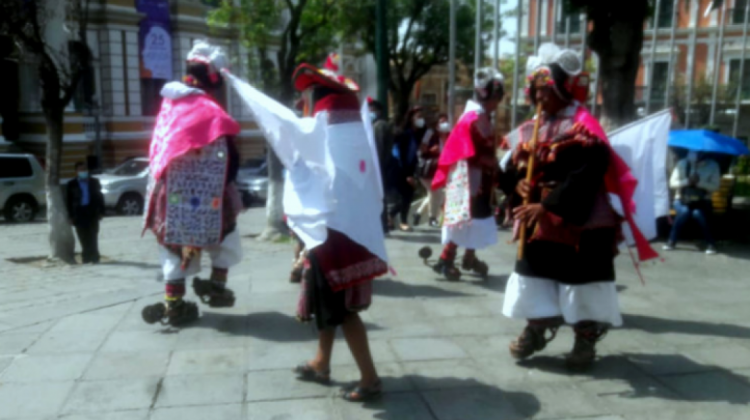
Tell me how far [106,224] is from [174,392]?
37.5 feet

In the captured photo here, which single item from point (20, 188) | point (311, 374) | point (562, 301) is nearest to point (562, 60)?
point (562, 301)

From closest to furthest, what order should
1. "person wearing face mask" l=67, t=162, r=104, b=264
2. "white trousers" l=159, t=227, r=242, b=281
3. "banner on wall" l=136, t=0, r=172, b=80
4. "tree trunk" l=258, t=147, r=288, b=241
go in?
1. "white trousers" l=159, t=227, r=242, b=281
2. "person wearing face mask" l=67, t=162, r=104, b=264
3. "tree trunk" l=258, t=147, r=288, b=241
4. "banner on wall" l=136, t=0, r=172, b=80

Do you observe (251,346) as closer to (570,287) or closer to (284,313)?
(284,313)

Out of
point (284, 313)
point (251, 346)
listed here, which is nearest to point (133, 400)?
point (251, 346)

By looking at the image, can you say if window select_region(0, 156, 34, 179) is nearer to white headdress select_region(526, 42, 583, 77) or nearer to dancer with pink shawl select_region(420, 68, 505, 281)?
dancer with pink shawl select_region(420, 68, 505, 281)

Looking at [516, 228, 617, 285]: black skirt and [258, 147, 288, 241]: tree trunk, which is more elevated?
[516, 228, 617, 285]: black skirt

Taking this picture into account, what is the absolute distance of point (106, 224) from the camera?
49.1 ft

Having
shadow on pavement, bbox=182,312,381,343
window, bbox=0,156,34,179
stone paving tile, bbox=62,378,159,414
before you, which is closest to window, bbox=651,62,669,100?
window, bbox=0,156,34,179

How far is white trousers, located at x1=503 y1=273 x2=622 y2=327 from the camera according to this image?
4496 millimetres

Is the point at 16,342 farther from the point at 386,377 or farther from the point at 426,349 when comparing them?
the point at 426,349

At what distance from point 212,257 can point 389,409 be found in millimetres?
2188

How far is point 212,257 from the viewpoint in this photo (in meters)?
5.73

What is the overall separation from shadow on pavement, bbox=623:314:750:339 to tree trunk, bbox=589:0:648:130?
12.7 feet

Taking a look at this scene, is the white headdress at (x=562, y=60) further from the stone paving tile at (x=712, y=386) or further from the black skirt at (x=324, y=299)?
the stone paving tile at (x=712, y=386)
